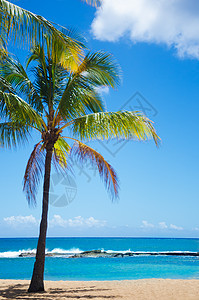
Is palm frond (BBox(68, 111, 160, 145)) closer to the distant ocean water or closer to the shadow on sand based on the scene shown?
the shadow on sand

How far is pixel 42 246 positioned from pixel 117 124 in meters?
3.85

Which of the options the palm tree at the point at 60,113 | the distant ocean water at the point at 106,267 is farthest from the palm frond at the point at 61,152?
the distant ocean water at the point at 106,267

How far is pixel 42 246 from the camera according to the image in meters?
8.56

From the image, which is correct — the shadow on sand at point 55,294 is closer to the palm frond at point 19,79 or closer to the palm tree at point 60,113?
the palm tree at point 60,113

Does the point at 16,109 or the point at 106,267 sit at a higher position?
the point at 16,109

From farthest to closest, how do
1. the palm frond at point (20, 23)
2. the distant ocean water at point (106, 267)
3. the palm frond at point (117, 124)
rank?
the distant ocean water at point (106, 267) < the palm frond at point (117, 124) < the palm frond at point (20, 23)

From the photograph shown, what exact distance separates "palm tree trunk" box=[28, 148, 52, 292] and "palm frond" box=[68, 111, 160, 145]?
51.7 inches

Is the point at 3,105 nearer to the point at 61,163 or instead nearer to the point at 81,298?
the point at 61,163

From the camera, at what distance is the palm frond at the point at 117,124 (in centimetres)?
881

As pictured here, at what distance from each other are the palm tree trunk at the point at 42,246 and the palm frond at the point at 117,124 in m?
1.31

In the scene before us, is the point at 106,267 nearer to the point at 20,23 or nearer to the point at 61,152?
the point at 61,152

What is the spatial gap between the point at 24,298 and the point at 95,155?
431 centimetres

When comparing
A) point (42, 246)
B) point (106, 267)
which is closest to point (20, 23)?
point (42, 246)

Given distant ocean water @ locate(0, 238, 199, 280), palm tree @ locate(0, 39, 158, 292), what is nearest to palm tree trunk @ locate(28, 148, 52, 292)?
palm tree @ locate(0, 39, 158, 292)
